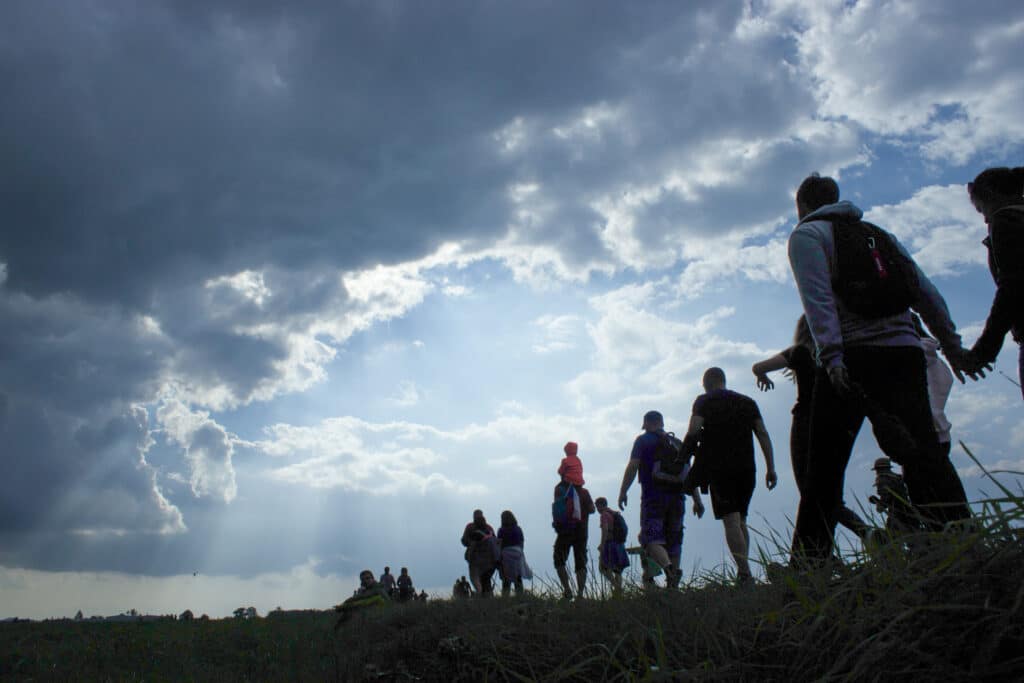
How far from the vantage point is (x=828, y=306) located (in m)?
3.69

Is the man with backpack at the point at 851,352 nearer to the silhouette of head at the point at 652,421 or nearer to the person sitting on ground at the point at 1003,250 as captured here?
the person sitting on ground at the point at 1003,250

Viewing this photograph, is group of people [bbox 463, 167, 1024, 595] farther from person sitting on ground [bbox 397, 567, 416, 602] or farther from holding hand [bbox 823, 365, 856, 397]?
person sitting on ground [bbox 397, 567, 416, 602]

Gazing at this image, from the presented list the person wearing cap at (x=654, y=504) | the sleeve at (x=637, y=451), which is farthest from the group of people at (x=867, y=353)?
the sleeve at (x=637, y=451)

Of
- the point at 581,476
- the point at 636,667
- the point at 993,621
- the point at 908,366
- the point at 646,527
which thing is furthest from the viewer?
the point at 581,476

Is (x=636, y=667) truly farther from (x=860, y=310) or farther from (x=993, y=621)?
(x=860, y=310)

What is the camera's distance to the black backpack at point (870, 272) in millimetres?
3711

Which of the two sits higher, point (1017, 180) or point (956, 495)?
point (1017, 180)

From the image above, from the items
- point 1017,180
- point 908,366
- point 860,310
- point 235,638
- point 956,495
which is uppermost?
point 1017,180

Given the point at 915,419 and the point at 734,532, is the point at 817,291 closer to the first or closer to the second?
the point at 915,419

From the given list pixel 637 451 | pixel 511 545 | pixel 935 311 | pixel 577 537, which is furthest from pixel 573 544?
pixel 935 311

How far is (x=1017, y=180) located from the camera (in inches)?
161

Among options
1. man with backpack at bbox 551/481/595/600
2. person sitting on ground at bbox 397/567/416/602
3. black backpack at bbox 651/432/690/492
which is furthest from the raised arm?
person sitting on ground at bbox 397/567/416/602

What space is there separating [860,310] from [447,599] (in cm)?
456

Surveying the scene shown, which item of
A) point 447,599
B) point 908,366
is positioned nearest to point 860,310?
Result: point 908,366
